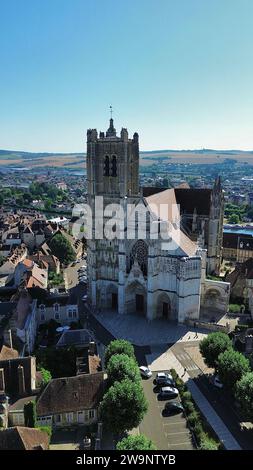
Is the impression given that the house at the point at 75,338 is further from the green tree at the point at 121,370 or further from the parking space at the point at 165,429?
the parking space at the point at 165,429

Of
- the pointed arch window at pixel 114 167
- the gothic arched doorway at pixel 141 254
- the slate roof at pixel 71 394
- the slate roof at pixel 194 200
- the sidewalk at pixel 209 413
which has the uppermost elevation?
the pointed arch window at pixel 114 167

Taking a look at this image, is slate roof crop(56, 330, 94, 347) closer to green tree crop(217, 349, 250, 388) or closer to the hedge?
the hedge

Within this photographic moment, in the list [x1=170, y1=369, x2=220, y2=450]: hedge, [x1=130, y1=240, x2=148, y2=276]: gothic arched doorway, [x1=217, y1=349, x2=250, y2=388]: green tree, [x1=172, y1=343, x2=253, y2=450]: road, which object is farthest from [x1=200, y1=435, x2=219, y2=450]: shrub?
[x1=130, y1=240, x2=148, y2=276]: gothic arched doorway

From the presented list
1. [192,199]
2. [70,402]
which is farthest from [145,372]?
[192,199]

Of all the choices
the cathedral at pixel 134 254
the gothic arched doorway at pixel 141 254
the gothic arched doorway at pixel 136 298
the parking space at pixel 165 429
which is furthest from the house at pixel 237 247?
the parking space at pixel 165 429

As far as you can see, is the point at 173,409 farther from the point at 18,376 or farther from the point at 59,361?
the point at 18,376

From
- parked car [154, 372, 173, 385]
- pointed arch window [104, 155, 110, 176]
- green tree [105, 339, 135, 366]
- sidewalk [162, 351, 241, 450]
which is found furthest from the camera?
pointed arch window [104, 155, 110, 176]

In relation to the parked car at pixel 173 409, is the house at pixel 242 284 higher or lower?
higher
